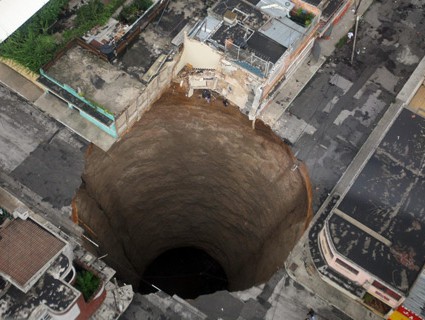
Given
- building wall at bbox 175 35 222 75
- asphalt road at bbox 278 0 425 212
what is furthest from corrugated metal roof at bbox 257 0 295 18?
asphalt road at bbox 278 0 425 212

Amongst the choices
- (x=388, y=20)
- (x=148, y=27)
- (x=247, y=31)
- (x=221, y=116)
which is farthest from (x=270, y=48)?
(x=388, y=20)

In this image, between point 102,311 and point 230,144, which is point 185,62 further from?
point 102,311

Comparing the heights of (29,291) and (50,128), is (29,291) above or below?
below

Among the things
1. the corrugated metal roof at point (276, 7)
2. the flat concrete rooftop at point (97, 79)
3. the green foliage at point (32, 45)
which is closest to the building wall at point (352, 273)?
the flat concrete rooftop at point (97, 79)

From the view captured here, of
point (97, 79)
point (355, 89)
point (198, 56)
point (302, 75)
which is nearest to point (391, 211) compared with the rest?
point (355, 89)

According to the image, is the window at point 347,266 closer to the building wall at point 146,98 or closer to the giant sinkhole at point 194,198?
the giant sinkhole at point 194,198

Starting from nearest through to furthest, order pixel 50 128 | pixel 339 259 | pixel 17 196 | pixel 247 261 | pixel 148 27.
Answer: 1. pixel 339 259
2. pixel 17 196
3. pixel 50 128
4. pixel 148 27
5. pixel 247 261
